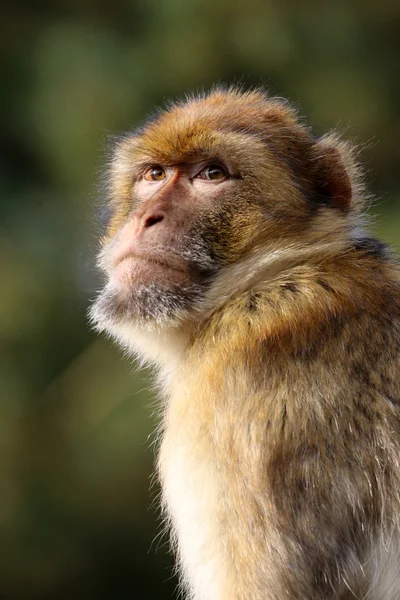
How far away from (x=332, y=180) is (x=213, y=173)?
1.83 ft

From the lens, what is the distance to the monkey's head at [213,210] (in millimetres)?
4398

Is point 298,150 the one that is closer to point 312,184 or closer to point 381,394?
point 312,184

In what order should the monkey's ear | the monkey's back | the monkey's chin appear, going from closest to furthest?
the monkey's back, the monkey's chin, the monkey's ear

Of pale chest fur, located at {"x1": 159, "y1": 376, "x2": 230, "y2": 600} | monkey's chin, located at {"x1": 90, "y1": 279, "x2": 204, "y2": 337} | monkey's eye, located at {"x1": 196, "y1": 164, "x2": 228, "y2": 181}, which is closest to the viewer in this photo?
pale chest fur, located at {"x1": 159, "y1": 376, "x2": 230, "y2": 600}

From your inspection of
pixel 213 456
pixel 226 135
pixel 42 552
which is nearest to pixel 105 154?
pixel 226 135

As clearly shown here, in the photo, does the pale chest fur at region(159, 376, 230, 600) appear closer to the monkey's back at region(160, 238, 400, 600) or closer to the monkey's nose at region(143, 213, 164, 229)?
the monkey's back at region(160, 238, 400, 600)

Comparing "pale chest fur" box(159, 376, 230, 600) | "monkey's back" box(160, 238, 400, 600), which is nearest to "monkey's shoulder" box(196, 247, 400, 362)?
"monkey's back" box(160, 238, 400, 600)

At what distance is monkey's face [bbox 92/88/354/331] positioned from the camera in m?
4.40

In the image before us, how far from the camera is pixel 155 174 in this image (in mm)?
4828

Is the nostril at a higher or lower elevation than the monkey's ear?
lower

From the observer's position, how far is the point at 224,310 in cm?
435

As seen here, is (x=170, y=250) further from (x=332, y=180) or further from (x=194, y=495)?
(x=194, y=495)

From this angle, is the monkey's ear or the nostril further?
the monkey's ear

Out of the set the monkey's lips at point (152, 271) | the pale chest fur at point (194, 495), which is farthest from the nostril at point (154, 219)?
the pale chest fur at point (194, 495)
